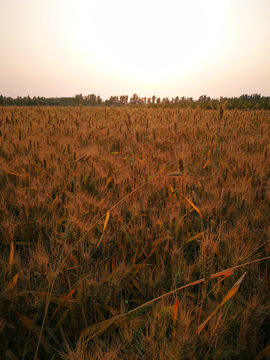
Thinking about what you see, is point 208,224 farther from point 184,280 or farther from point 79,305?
point 79,305

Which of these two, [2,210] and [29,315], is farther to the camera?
[2,210]

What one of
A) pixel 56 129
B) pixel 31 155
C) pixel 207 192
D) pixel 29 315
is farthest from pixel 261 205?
pixel 56 129

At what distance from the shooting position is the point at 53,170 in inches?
67.2

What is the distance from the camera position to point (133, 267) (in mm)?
830

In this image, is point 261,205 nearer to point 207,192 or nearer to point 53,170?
point 207,192

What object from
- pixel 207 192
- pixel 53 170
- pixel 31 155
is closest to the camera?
pixel 207 192

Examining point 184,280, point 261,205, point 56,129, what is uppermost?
point 56,129

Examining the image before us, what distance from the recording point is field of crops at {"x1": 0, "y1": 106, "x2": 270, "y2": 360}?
0.54 meters

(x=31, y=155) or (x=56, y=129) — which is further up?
(x=56, y=129)

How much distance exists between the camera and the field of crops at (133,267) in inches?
21.5

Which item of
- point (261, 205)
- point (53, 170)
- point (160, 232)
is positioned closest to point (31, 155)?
point (53, 170)

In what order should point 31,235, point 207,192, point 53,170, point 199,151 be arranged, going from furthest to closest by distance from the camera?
point 199,151 < point 53,170 < point 207,192 < point 31,235

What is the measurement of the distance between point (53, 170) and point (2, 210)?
72cm

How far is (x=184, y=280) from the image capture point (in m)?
0.72
